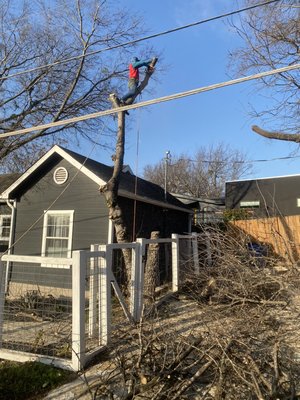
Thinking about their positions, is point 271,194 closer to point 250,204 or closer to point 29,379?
point 250,204

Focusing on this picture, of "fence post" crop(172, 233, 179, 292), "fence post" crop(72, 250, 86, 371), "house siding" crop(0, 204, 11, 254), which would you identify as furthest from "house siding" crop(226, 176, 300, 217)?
"fence post" crop(72, 250, 86, 371)

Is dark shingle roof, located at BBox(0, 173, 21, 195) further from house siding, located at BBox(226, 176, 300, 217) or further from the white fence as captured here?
house siding, located at BBox(226, 176, 300, 217)

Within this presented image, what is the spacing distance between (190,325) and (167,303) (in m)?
1.92

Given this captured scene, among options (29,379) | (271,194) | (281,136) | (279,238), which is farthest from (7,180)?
(29,379)

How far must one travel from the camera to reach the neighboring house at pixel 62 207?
11.3m

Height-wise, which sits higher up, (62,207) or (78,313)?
(62,207)

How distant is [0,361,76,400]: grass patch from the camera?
4.07 metres

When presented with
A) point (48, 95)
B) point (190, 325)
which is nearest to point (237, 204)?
point (48, 95)

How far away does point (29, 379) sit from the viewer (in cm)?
431

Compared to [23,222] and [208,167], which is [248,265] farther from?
[208,167]

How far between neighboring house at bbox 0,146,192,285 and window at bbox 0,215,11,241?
4.80ft

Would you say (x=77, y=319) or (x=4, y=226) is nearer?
(x=77, y=319)

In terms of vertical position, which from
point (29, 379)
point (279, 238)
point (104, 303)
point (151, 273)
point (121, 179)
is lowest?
point (29, 379)

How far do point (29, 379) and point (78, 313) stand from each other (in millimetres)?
871
